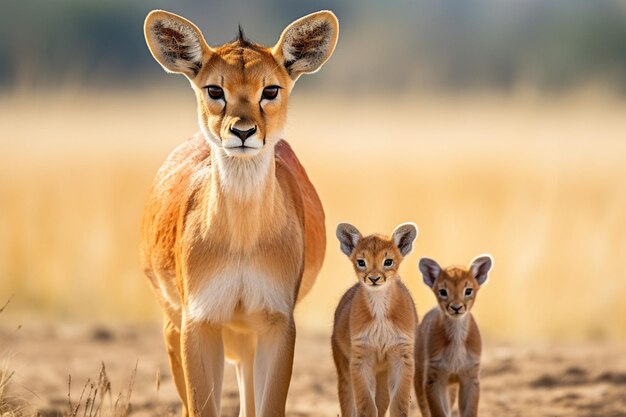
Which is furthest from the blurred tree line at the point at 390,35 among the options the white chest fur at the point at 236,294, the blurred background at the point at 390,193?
the white chest fur at the point at 236,294

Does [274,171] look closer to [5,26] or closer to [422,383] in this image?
[422,383]

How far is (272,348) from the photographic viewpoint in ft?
28.3

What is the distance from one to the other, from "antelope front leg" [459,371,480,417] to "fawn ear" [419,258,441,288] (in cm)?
68

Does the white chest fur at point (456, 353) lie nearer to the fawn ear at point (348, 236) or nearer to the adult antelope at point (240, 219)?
the fawn ear at point (348, 236)

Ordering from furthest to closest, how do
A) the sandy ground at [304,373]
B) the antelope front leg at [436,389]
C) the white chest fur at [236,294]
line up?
the sandy ground at [304,373]
the antelope front leg at [436,389]
the white chest fur at [236,294]

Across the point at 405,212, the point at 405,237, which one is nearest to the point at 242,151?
the point at 405,237

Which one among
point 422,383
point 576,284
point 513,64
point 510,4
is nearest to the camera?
point 422,383

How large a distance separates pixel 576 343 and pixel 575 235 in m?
2.82

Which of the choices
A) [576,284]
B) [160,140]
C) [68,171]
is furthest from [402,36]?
[576,284]

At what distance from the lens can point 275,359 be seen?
8.61m

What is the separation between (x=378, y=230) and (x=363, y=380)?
7850mm

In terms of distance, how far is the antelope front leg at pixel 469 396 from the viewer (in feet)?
30.6

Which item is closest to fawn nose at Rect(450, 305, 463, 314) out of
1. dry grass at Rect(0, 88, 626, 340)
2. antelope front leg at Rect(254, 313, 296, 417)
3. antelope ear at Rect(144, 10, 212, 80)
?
antelope front leg at Rect(254, 313, 296, 417)

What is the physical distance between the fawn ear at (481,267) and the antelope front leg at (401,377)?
2.95 feet
